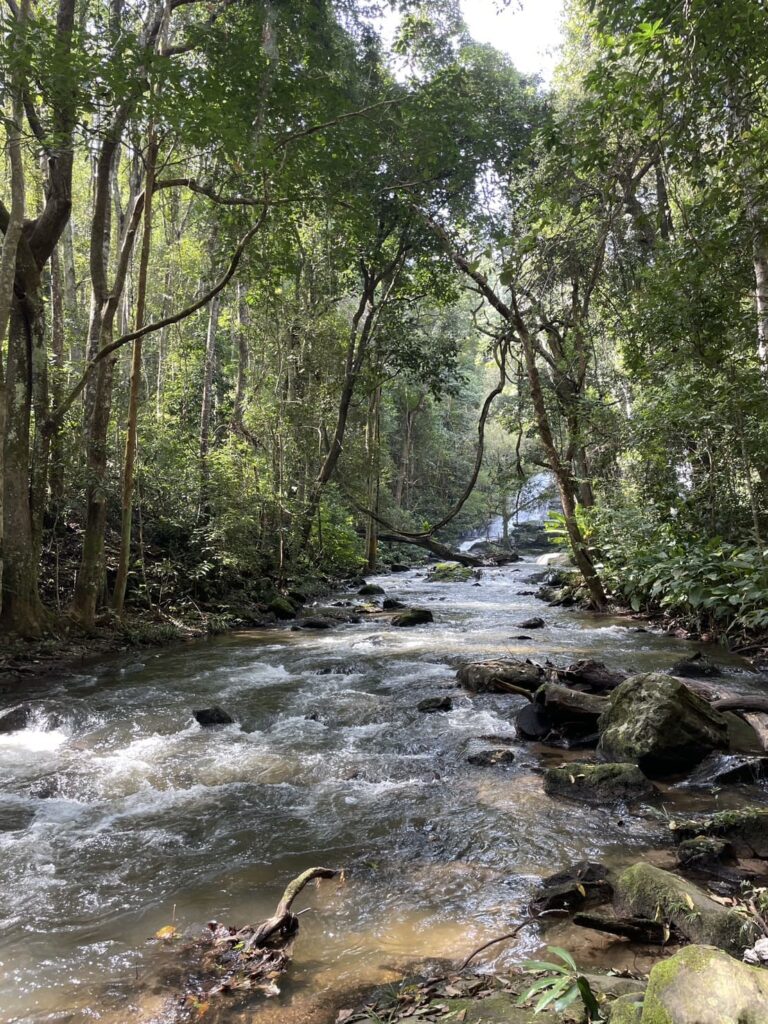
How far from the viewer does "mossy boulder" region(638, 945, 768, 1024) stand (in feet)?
5.73

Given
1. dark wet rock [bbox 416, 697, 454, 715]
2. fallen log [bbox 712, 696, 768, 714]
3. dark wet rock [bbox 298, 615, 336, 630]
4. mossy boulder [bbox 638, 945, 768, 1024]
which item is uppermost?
mossy boulder [bbox 638, 945, 768, 1024]

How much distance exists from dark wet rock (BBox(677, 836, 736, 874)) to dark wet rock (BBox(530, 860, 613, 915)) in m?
0.54

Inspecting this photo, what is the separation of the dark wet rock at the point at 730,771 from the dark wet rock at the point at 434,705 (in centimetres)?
279

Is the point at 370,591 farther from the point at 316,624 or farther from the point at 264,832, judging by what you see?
the point at 264,832

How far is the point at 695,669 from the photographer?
8.45m

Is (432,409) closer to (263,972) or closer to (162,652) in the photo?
(162,652)

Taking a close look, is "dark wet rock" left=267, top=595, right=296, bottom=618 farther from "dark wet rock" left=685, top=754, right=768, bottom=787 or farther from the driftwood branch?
the driftwood branch

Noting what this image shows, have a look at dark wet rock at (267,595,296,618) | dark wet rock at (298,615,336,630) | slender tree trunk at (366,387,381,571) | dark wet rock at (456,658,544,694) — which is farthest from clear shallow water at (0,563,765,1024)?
slender tree trunk at (366,387,381,571)

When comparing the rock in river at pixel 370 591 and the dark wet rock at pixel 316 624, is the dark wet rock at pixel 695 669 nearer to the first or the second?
the dark wet rock at pixel 316 624

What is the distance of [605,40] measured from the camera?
5.91 m

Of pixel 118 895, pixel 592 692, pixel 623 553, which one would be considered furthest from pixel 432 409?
pixel 118 895

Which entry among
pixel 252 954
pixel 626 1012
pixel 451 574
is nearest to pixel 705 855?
pixel 626 1012

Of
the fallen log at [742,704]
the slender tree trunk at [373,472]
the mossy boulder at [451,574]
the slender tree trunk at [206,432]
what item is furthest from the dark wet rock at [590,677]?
the mossy boulder at [451,574]

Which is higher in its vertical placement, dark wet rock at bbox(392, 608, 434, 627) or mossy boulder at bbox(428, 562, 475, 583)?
mossy boulder at bbox(428, 562, 475, 583)
